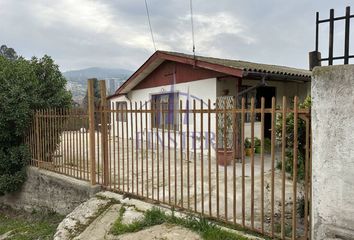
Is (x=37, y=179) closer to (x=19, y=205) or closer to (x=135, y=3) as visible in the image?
(x=19, y=205)

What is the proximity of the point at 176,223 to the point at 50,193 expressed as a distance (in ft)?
12.6

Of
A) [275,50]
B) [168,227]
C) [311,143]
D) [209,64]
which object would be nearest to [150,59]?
[209,64]

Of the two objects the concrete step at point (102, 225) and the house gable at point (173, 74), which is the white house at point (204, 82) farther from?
the concrete step at point (102, 225)

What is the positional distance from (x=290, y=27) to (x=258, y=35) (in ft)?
17.1

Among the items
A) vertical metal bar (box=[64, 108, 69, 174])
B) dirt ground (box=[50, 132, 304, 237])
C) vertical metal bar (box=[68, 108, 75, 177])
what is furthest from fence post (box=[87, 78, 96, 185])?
vertical metal bar (box=[64, 108, 69, 174])

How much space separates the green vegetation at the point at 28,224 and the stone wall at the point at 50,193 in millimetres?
160

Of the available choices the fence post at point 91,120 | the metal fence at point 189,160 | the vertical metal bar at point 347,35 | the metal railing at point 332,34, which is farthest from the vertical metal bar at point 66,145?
the vertical metal bar at point 347,35

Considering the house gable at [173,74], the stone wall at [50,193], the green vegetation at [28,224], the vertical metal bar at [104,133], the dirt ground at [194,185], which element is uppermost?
the house gable at [173,74]

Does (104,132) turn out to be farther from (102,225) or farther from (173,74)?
(173,74)

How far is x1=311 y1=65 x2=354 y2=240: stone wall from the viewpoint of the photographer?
9.20ft

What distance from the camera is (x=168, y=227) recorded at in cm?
397

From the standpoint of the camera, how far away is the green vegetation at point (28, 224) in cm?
546

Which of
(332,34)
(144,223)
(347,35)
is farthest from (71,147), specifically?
(347,35)

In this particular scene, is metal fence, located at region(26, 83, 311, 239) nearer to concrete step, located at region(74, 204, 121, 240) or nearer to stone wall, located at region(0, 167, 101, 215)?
stone wall, located at region(0, 167, 101, 215)
